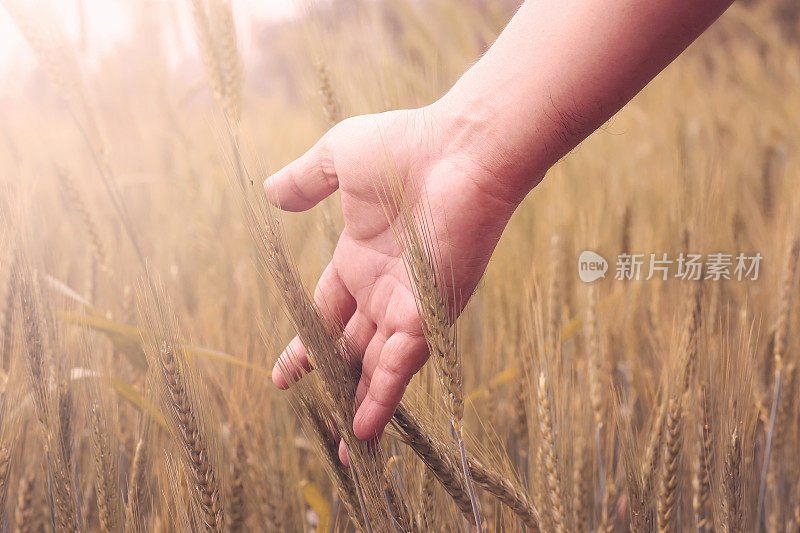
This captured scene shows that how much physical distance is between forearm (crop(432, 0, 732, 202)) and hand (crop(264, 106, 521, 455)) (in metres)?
0.02

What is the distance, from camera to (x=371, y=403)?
0.49 metres

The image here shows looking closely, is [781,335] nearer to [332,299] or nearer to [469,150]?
[469,150]

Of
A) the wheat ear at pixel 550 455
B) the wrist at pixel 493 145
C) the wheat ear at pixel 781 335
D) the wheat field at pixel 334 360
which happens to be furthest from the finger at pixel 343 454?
the wheat ear at pixel 781 335

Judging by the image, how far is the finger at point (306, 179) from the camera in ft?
2.07

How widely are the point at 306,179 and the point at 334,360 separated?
0.84 feet

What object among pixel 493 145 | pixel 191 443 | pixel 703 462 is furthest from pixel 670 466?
pixel 191 443

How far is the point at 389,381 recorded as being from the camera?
0.51 meters

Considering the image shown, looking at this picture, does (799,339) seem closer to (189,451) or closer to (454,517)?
(454,517)

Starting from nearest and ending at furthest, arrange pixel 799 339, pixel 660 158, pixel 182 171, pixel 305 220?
1. pixel 799 339
2. pixel 305 220
3. pixel 182 171
4. pixel 660 158


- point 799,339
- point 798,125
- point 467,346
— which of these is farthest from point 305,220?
point 798,125

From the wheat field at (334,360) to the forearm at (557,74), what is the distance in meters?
0.15

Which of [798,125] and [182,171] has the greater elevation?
[798,125]

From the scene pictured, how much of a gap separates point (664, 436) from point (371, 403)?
1.27 feet

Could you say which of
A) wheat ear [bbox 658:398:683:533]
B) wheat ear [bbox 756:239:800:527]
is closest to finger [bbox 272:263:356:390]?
wheat ear [bbox 658:398:683:533]
